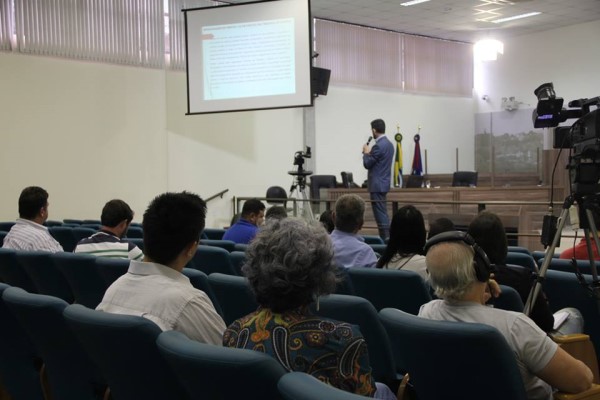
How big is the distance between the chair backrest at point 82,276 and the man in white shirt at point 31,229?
3.52ft

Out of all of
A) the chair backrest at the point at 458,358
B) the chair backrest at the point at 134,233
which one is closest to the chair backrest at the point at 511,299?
the chair backrest at the point at 458,358

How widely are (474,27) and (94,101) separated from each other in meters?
7.53

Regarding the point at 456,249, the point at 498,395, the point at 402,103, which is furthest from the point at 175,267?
the point at 402,103

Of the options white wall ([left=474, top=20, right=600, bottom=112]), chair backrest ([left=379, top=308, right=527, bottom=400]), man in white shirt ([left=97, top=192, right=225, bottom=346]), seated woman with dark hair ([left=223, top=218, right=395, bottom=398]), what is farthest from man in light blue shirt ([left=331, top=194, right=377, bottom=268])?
white wall ([left=474, top=20, right=600, bottom=112])

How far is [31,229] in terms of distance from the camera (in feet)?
14.5

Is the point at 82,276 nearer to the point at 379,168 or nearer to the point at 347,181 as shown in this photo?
the point at 379,168

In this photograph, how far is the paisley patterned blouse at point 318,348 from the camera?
4.83ft

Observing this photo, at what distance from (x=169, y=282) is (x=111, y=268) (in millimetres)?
1115

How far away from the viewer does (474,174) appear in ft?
37.7

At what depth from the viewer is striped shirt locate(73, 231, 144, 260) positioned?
12.2 feet

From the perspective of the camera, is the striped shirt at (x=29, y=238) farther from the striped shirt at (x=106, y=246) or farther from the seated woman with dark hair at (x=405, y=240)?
the seated woman with dark hair at (x=405, y=240)

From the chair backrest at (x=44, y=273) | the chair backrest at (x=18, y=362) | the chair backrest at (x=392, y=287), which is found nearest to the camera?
the chair backrest at (x=18, y=362)

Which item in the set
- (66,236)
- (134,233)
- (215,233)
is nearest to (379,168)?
(215,233)

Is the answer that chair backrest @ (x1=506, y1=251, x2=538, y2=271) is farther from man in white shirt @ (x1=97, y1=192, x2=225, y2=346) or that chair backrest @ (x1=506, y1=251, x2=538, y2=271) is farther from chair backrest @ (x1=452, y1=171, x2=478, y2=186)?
chair backrest @ (x1=452, y1=171, x2=478, y2=186)
